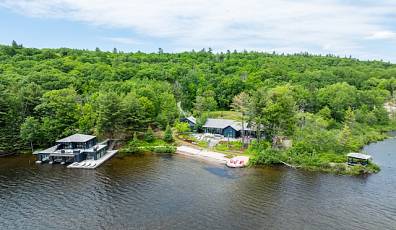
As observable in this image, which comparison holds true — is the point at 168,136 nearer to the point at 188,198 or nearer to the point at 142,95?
the point at 142,95

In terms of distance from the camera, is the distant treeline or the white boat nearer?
the white boat

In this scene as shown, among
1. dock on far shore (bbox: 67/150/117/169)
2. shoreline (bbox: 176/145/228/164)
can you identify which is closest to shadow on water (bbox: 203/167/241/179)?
shoreline (bbox: 176/145/228/164)

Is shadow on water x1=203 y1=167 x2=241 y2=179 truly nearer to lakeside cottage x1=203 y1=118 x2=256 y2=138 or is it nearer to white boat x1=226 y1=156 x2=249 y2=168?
white boat x1=226 y1=156 x2=249 y2=168

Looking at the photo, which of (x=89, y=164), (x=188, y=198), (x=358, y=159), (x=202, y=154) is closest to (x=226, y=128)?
(x=202, y=154)

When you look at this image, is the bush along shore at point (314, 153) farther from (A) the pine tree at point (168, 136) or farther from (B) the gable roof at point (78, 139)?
(B) the gable roof at point (78, 139)

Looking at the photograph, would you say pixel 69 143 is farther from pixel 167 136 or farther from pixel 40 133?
pixel 167 136

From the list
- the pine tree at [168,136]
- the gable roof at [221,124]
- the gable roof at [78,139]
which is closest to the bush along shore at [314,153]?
the gable roof at [221,124]

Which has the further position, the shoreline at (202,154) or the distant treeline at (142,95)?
the distant treeline at (142,95)
